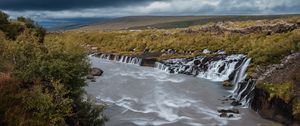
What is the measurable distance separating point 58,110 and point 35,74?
3.71 meters

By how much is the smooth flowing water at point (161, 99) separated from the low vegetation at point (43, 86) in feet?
26.7

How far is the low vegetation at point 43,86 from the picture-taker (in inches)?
966

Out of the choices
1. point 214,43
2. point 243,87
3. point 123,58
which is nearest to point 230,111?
point 243,87

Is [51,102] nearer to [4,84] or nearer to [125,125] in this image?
[4,84]

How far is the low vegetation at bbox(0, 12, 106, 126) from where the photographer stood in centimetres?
2453

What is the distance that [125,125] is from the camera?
35656 millimetres

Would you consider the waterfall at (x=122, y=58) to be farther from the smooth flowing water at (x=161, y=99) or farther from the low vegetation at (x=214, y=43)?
the smooth flowing water at (x=161, y=99)

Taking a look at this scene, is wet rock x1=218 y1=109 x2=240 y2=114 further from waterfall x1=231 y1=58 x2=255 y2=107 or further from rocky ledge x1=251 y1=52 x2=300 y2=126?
waterfall x1=231 y1=58 x2=255 y2=107

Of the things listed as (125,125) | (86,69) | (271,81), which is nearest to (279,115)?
(271,81)

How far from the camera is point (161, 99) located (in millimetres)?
46906

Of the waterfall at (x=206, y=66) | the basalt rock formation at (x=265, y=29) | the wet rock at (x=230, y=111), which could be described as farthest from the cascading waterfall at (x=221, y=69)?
the basalt rock formation at (x=265, y=29)

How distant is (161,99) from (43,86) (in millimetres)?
21834

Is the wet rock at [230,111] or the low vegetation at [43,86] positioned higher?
the low vegetation at [43,86]

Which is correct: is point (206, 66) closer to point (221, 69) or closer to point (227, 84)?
point (221, 69)
